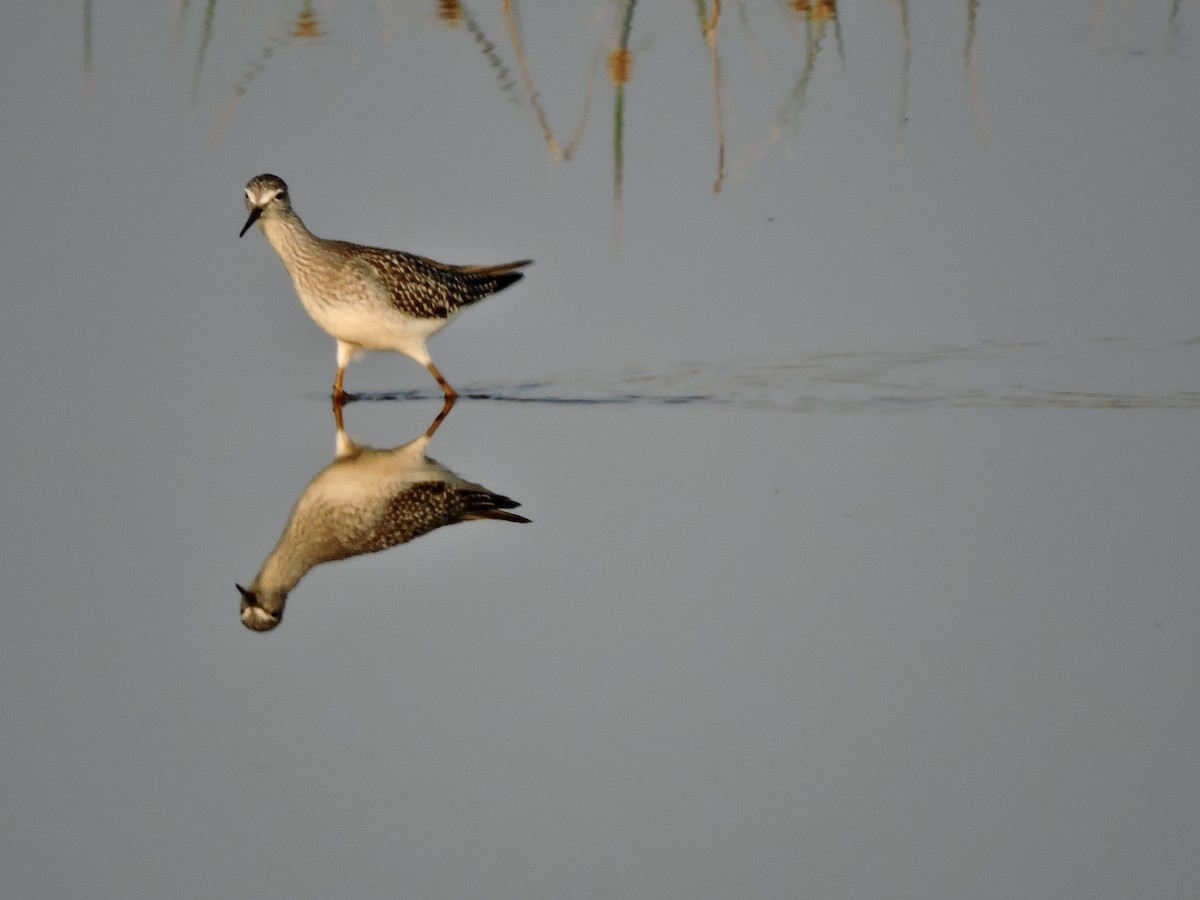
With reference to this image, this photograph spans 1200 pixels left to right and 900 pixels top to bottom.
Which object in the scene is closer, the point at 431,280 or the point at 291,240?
the point at 291,240

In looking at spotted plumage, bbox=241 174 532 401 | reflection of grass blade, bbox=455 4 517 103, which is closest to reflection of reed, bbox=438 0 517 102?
reflection of grass blade, bbox=455 4 517 103

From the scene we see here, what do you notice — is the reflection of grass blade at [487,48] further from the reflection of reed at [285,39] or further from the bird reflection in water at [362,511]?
Result: the bird reflection in water at [362,511]

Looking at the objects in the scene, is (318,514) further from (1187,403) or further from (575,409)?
(1187,403)

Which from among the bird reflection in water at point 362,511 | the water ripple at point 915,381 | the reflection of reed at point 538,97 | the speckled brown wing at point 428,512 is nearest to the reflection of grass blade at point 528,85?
the reflection of reed at point 538,97

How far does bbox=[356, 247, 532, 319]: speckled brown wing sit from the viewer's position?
930cm

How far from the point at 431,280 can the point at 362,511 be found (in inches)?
86.3

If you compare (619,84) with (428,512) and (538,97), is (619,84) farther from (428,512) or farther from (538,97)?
(428,512)

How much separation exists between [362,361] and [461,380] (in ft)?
2.98

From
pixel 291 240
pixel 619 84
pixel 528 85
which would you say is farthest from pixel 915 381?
pixel 528 85

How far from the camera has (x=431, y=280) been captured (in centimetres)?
945

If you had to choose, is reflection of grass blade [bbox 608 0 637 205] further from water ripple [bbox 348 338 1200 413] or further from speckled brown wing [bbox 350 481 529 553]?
speckled brown wing [bbox 350 481 529 553]

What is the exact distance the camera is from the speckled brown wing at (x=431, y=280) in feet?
30.5

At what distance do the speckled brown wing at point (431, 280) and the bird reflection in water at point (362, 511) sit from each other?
1315mm

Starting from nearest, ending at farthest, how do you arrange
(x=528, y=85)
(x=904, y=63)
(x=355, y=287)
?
(x=355, y=287) < (x=528, y=85) < (x=904, y=63)
